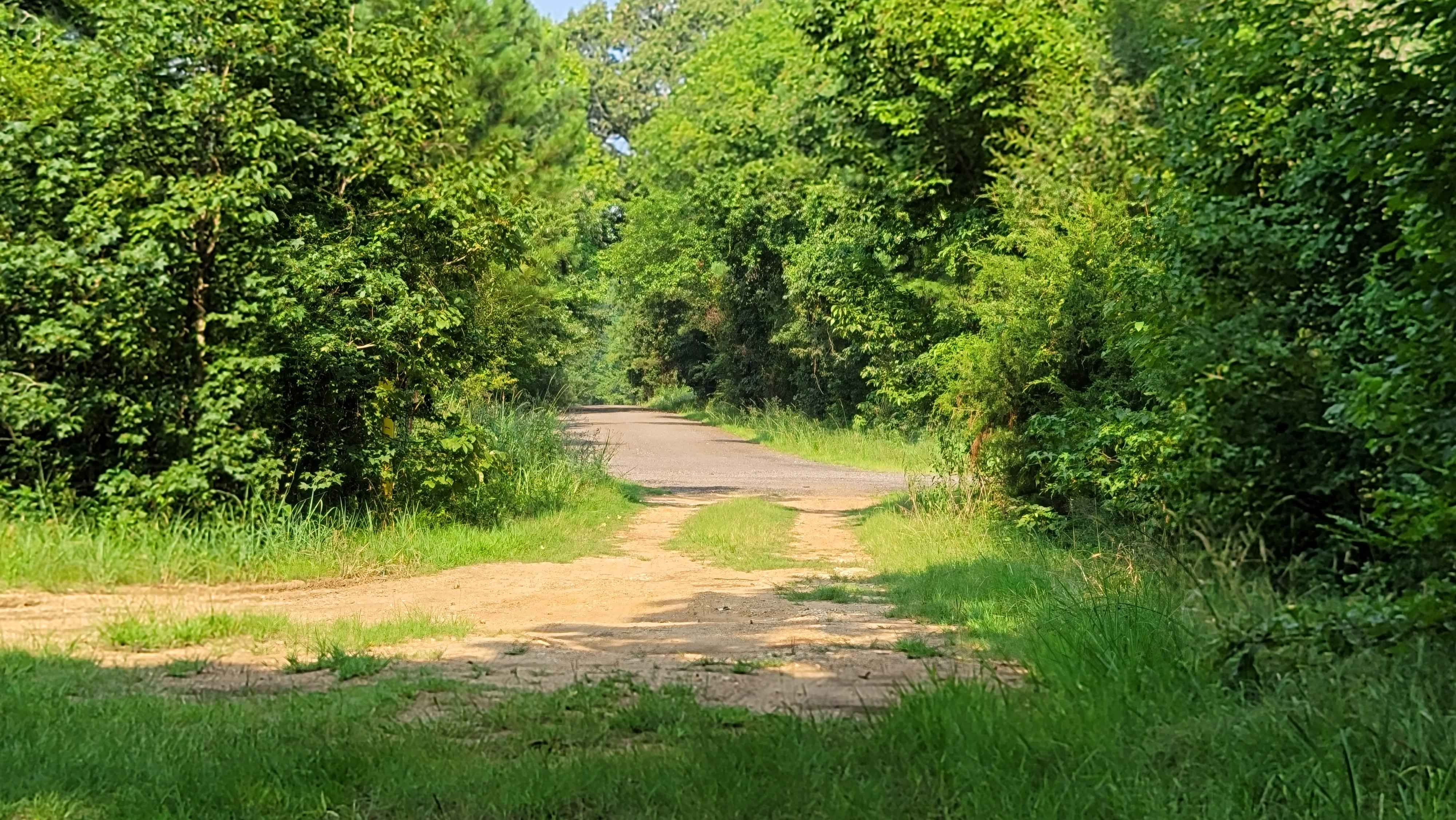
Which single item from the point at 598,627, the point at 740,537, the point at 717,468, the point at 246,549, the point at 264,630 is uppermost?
the point at 246,549

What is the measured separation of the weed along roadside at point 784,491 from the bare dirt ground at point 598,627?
0.27ft

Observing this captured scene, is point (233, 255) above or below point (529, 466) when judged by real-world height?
above

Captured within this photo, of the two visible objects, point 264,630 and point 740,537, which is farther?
point 740,537

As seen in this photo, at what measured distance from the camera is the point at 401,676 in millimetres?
7312

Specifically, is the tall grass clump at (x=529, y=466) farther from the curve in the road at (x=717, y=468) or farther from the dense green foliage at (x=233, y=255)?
the curve in the road at (x=717, y=468)

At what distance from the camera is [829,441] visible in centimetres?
3794

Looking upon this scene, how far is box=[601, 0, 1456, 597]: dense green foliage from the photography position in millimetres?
5992

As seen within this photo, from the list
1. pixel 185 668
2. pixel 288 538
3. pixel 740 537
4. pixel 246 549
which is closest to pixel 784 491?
pixel 740 537

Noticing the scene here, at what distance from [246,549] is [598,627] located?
403 centimetres

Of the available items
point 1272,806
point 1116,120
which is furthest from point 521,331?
point 1272,806

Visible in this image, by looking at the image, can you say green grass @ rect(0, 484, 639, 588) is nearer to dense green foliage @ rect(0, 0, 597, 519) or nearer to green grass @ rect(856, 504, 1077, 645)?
dense green foliage @ rect(0, 0, 597, 519)

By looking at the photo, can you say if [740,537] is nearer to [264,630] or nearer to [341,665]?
[264,630]

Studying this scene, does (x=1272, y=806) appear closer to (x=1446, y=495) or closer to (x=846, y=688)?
(x=1446, y=495)

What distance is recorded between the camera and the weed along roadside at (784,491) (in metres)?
5.11
